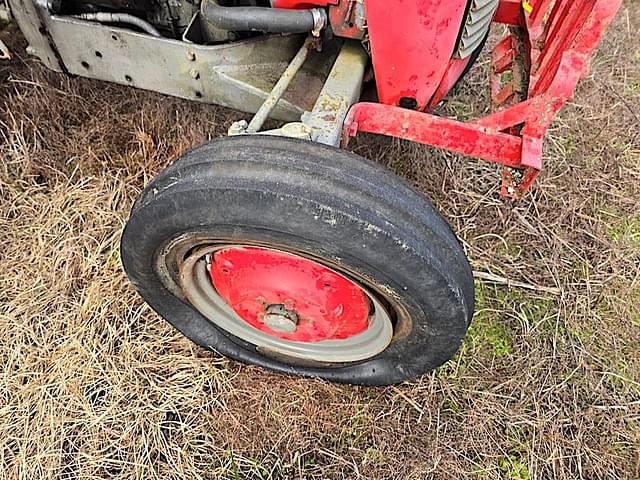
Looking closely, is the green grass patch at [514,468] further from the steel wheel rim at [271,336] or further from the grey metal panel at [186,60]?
the grey metal panel at [186,60]

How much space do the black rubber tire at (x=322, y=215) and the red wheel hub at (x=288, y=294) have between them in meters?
0.17

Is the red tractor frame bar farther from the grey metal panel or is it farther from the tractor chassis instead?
the grey metal panel

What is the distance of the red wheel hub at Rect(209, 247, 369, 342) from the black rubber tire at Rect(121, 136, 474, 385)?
0.17 metres

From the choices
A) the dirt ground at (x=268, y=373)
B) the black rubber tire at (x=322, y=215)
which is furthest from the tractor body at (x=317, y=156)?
the dirt ground at (x=268, y=373)

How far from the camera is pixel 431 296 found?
134cm

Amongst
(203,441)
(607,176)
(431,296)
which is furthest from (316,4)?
(607,176)

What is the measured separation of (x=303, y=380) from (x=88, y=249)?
2.60ft

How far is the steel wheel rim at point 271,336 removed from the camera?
1.60 metres

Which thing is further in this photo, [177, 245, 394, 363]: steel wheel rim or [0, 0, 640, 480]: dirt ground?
[0, 0, 640, 480]: dirt ground

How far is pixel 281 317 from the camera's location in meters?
1.62

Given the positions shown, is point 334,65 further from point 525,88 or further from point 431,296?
point 431,296

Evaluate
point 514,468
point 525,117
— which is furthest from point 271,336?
point 525,117

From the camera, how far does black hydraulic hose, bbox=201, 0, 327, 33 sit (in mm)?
1549

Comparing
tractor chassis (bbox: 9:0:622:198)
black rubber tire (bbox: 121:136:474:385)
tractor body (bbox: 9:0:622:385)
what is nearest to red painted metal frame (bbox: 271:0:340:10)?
tractor body (bbox: 9:0:622:385)
